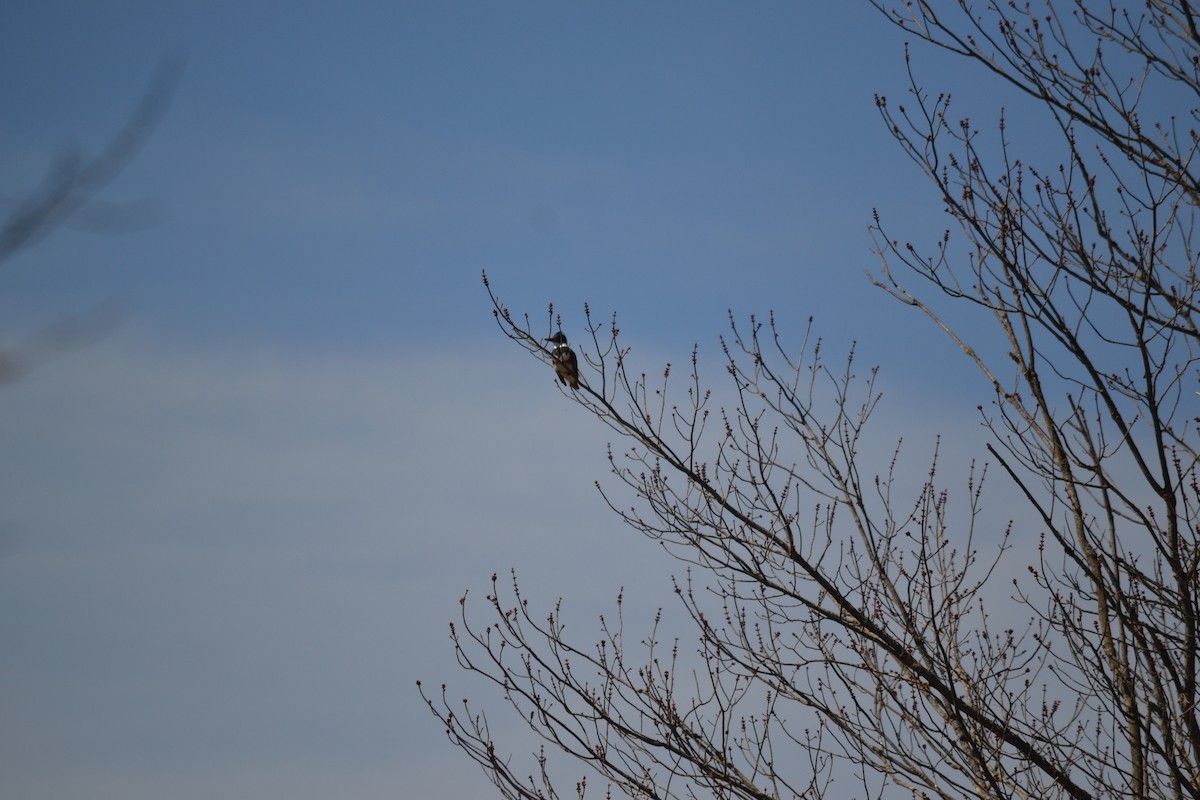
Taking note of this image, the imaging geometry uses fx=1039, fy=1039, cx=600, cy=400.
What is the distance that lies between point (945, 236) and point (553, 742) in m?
3.15

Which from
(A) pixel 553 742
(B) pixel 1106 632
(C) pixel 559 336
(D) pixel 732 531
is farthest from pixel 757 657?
(C) pixel 559 336

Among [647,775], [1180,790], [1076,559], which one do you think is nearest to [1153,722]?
[1180,790]

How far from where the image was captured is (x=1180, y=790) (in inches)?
170

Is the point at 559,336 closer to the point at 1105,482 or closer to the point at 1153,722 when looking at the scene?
the point at 1105,482

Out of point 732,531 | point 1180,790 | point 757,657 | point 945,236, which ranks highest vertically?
point 945,236

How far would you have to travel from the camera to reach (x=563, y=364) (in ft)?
18.9

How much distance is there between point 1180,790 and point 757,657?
1957mm

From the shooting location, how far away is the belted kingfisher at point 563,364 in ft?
17.2

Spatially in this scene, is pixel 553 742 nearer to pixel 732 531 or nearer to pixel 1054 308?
pixel 732 531

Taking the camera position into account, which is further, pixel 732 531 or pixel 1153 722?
pixel 732 531

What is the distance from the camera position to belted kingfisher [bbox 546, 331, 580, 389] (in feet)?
→ 17.2

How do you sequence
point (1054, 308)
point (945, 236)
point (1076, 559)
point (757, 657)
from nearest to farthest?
point (1076, 559) → point (1054, 308) → point (945, 236) → point (757, 657)

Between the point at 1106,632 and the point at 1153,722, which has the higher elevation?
the point at 1106,632

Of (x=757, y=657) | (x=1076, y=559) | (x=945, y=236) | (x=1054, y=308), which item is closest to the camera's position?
(x=1076, y=559)
